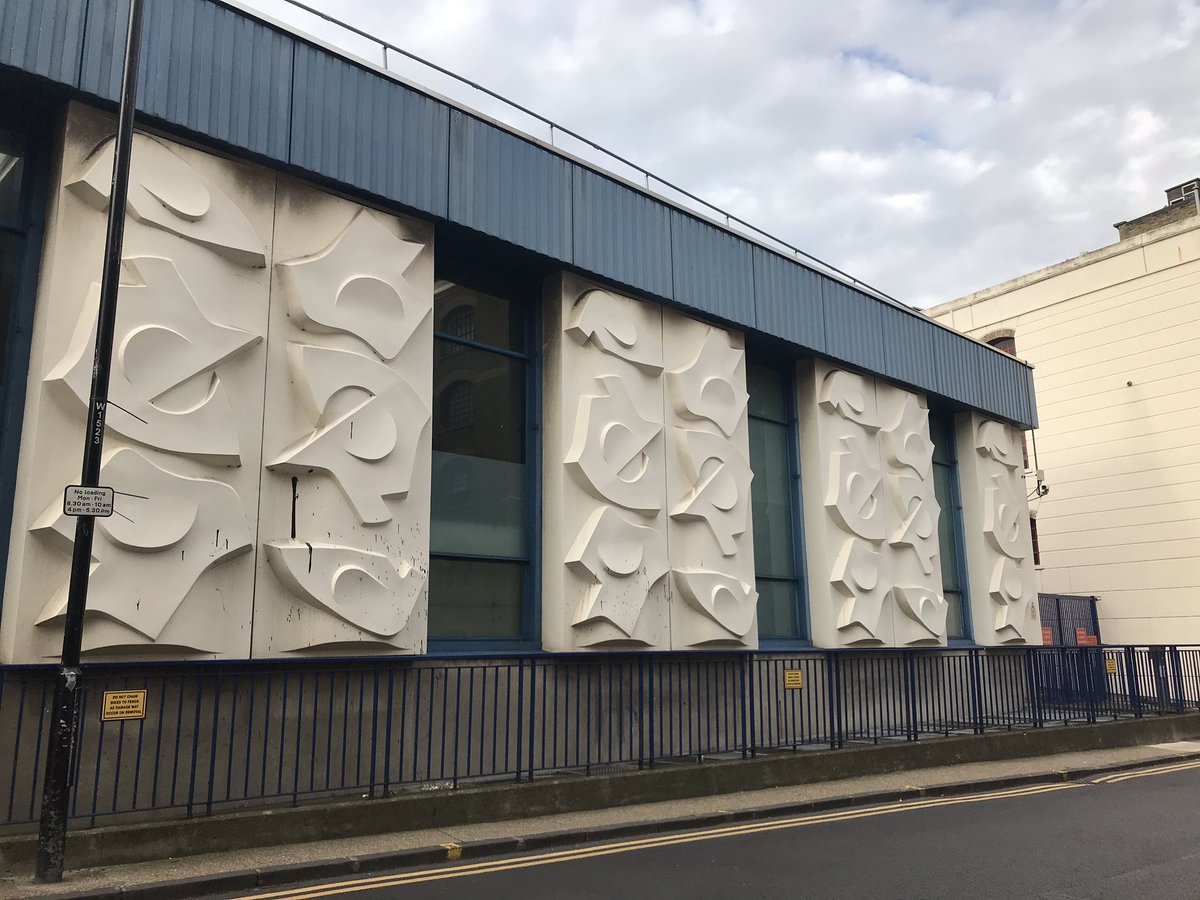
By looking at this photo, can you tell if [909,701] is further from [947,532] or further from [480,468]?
[947,532]

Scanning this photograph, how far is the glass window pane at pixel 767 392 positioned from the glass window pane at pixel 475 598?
6.37m

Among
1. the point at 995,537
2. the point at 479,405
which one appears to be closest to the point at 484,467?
the point at 479,405

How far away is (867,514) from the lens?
17.7 m

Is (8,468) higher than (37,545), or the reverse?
(8,468)

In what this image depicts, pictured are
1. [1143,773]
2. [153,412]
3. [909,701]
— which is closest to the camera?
[153,412]

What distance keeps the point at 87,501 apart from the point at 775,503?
1236 cm

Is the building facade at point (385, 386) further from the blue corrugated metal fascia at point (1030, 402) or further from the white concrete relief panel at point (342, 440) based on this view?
the blue corrugated metal fascia at point (1030, 402)

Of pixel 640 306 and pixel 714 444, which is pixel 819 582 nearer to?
pixel 714 444

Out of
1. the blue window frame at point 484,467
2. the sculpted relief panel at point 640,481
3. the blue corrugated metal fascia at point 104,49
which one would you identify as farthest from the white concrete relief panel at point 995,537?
the blue corrugated metal fascia at point 104,49

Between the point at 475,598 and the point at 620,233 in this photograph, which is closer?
the point at 475,598

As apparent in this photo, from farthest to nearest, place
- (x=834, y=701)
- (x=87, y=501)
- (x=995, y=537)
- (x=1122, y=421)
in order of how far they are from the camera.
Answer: (x=1122, y=421) → (x=995, y=537) → (x=834, y=701) → (x=87, y=501)

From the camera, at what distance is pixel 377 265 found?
36.9 feet

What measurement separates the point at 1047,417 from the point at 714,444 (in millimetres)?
19716

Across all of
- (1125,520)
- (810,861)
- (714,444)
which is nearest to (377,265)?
(714,444)
